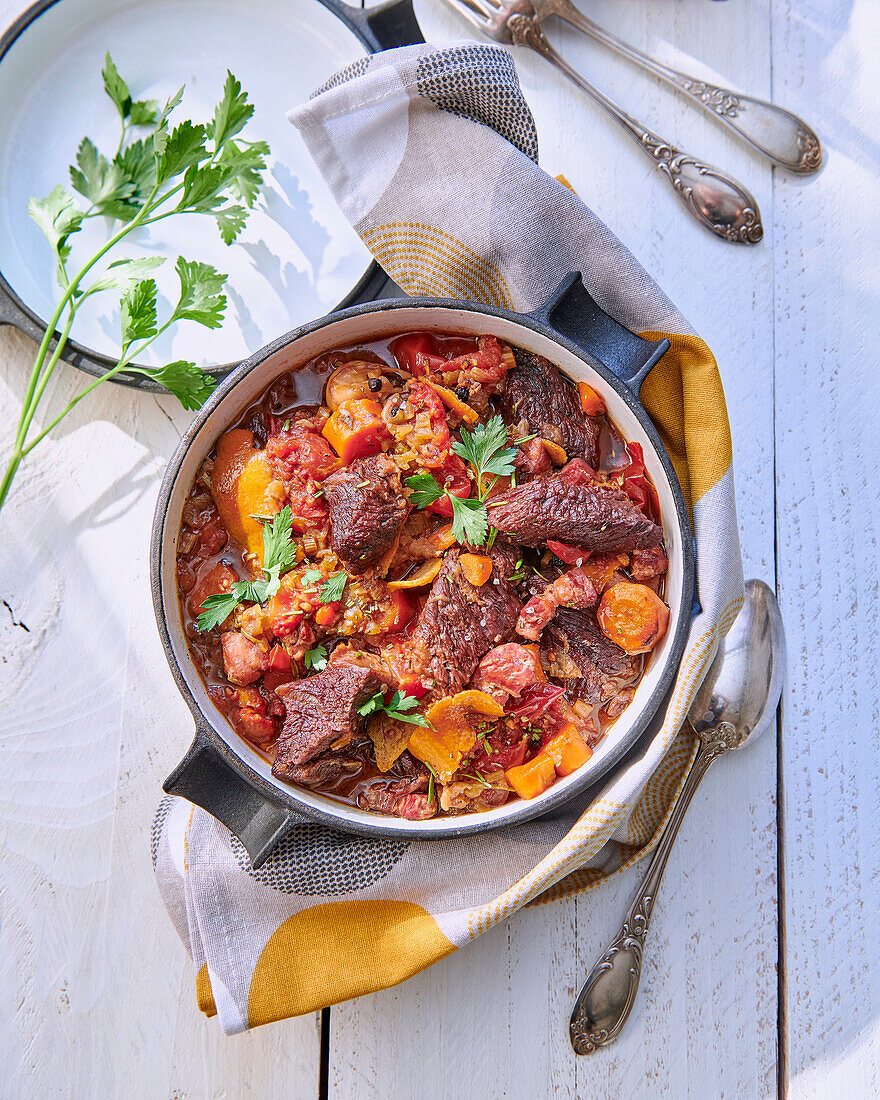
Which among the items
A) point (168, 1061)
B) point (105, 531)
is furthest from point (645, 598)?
point (168, 1061)

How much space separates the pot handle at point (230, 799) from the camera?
2.43m

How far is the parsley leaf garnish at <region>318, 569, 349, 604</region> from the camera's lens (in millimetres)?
2523

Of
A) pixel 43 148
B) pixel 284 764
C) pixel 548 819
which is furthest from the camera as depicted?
pixel 43 148

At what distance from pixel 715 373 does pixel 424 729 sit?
4.53ft

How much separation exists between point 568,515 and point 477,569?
1.00ft

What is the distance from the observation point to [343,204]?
9.22 ft

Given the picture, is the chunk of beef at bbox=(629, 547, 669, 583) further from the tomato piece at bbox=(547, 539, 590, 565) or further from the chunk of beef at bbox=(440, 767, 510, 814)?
the chunk of beef at bbox=(440, 767, 510, 814)

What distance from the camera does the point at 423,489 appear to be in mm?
2555

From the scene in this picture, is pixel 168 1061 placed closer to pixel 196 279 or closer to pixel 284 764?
pixel 284 764

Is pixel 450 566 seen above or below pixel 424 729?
above

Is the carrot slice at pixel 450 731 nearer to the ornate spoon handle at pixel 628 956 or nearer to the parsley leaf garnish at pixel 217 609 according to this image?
the parsley leaf garnish at pixel 217 609

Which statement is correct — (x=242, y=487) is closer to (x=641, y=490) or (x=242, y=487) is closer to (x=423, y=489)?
(x=423, y=489)

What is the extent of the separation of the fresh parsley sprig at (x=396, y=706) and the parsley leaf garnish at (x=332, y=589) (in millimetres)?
298

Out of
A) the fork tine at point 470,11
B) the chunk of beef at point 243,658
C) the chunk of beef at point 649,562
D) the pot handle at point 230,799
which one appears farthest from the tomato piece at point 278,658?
the fork tine at point 470,11
